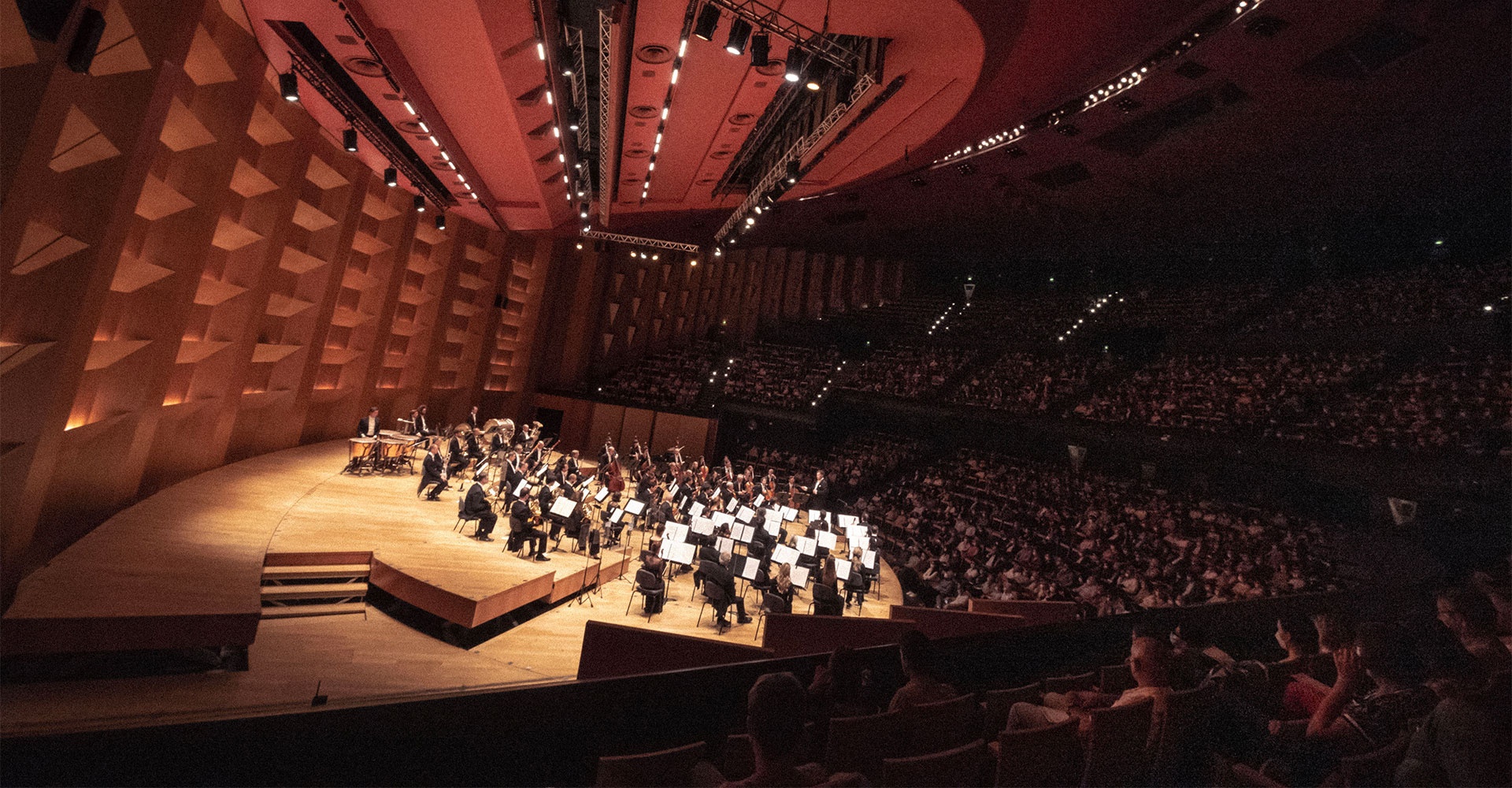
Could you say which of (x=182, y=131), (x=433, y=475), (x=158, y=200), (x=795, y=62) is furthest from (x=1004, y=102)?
(x=158, y=200)

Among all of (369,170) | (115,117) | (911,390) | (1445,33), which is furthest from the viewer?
(911,390)

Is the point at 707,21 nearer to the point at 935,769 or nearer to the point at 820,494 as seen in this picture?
the point at 935,769

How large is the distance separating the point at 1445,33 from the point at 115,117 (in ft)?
42.2

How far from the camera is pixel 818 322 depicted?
69.3 feet

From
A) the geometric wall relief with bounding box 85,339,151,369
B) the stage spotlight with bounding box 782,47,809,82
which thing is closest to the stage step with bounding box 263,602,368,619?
the geometric wall relief with bounding box 85,339,151,369

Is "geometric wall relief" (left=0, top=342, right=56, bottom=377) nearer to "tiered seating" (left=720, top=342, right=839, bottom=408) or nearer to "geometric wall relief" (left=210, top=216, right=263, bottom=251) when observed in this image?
"geometric wall relief" (left=210, top=216, right=263, bottom=251)

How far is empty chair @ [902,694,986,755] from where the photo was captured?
2719 millimetres

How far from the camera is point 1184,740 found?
117 inches

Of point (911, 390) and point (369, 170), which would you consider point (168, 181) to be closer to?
point (369, 170)

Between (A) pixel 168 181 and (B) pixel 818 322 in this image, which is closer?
(A) pixel 168 181

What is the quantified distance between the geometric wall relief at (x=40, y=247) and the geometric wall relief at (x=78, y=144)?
475 millimetres

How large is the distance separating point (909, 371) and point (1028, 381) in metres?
3.17

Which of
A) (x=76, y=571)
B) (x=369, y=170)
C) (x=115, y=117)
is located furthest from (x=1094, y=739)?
(x=369, y=170)

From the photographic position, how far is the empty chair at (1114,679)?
3.47 m
